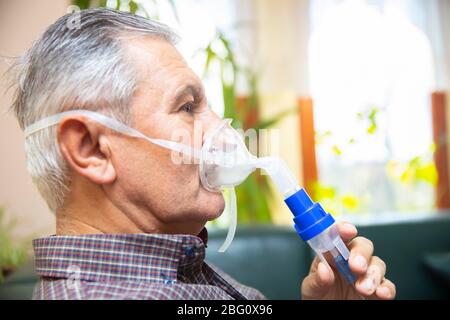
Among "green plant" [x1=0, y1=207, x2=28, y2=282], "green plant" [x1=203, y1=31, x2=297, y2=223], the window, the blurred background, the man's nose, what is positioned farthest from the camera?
the window

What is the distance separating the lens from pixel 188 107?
86 centimetres

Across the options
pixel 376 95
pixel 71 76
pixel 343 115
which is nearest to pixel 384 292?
pixel 71 76

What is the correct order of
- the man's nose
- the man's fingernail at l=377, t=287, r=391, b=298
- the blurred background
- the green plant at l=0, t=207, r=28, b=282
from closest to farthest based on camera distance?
the man's fingernail at l=377, t=287, r=391, b=298
the man's nose
the green plant at l=0, t=207, r=28, b=282
the blurred background

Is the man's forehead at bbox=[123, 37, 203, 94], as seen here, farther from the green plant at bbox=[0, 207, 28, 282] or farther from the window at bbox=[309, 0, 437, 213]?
the window at bbox=[309, 0, 437, 213]

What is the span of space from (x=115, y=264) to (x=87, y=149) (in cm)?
18

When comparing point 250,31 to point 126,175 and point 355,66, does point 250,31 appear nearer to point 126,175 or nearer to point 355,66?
point 355,66

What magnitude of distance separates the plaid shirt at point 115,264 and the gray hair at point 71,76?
0.11 metres

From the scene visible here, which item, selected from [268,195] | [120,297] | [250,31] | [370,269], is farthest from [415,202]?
[120,297]

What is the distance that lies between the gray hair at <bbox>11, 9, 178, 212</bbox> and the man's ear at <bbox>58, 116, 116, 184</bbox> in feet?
0.07

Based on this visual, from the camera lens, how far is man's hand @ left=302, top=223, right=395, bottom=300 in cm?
76

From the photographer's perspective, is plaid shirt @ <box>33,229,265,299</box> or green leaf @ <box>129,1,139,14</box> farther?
green leaf @ <box>129,1,139,14</box>

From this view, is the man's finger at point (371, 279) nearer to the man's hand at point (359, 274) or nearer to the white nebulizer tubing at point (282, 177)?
the man's hand at point (359, 274)

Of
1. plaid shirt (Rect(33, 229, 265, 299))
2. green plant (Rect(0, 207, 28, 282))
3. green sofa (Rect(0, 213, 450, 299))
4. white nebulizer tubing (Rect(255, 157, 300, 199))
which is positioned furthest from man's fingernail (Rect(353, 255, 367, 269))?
green plant (Rect(0, 207, 28, 282))
